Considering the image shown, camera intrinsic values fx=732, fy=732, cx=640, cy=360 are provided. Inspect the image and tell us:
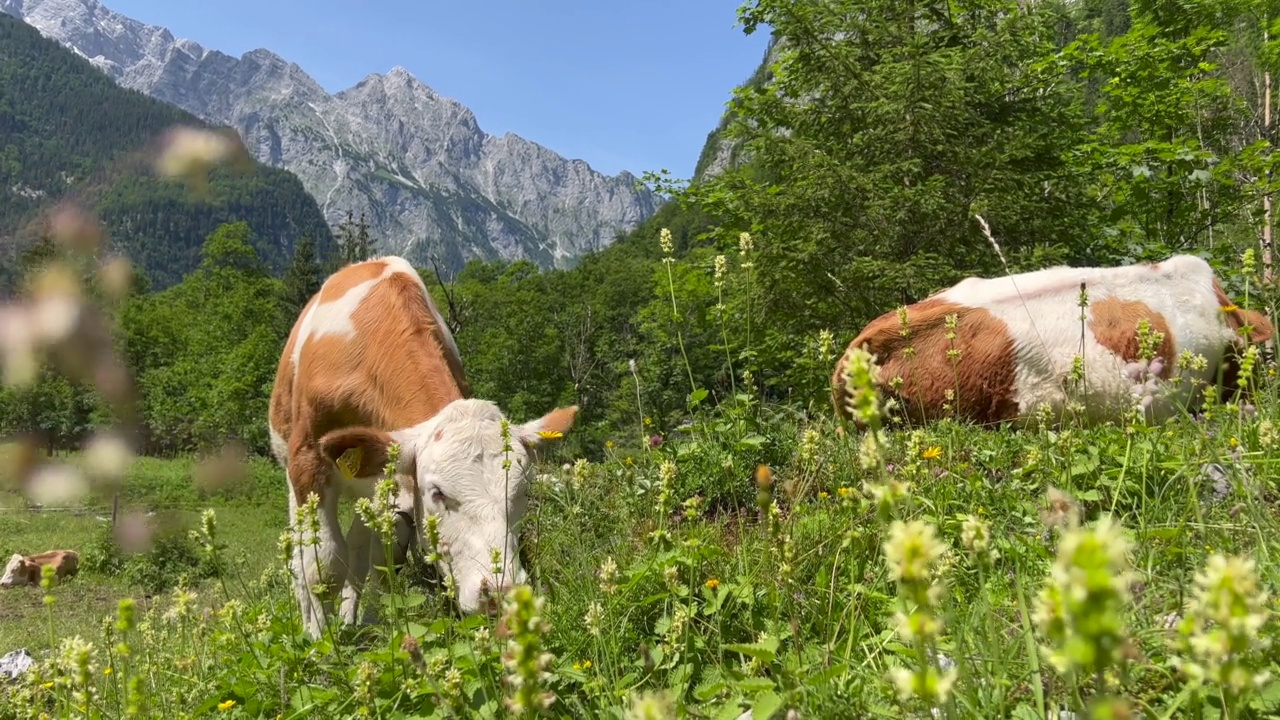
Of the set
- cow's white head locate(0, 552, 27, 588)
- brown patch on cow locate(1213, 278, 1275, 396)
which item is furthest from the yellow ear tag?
cow's white head locate(0, 552, 27, 588)

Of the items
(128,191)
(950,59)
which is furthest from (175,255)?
(950,59)

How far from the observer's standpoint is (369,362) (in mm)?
4949

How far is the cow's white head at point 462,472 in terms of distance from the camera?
11.6ft

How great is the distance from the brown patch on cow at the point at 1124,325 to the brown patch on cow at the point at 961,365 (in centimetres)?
64

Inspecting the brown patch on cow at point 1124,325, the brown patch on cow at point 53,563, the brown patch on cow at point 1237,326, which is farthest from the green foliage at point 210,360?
the brown patch on cow at point 1237,326

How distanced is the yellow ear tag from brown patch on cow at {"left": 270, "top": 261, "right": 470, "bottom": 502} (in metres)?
0.46

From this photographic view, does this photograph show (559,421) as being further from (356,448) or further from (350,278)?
(350,278)

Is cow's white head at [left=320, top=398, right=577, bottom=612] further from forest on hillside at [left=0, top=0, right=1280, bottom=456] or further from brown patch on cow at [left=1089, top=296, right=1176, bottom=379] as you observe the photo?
brown patch on cow at [left=1089, top=296, right=1176, bottom=379]

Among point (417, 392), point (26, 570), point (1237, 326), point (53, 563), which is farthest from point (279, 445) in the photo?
point (26, 570)

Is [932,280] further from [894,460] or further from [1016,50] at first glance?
[894,460]

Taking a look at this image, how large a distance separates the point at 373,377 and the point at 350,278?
1433 mm

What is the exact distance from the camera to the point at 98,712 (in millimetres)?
2078

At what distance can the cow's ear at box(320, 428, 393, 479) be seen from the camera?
3945mm

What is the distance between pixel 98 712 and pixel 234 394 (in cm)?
3084
